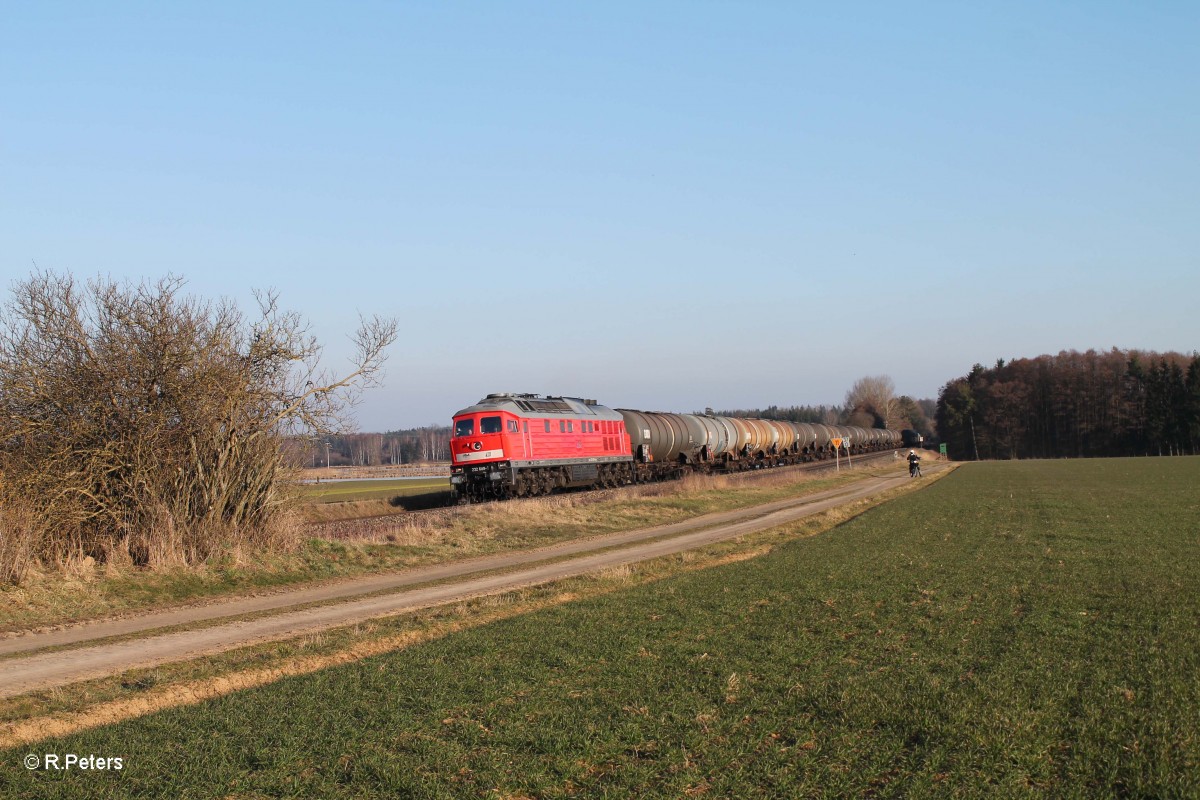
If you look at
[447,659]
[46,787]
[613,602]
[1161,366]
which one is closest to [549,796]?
[46,787]

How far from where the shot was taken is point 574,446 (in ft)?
134

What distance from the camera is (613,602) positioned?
48.2 feet

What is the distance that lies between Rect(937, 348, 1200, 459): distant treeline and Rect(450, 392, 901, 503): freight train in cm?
7539

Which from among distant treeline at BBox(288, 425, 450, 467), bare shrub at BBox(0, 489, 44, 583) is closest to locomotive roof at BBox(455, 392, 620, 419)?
bare shrub at BBox(0, 489, 44, 583)

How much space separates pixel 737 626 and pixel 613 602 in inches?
130

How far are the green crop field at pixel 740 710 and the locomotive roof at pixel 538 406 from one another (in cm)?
2285

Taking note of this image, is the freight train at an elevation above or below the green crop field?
above

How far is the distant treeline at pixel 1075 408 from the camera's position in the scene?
10938cm

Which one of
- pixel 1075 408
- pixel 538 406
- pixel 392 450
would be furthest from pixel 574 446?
pixel 392 450

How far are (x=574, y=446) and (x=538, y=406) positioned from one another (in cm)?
312

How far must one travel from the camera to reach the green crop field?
634 cm

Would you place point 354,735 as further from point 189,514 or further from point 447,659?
point 189,514

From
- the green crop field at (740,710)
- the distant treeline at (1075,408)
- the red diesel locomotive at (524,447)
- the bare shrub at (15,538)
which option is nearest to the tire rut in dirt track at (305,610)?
the bare shrub at (15,538)

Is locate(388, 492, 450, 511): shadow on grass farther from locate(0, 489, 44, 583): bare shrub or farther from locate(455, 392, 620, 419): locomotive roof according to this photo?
locate(0, 489, 44, 583): bare shrub
